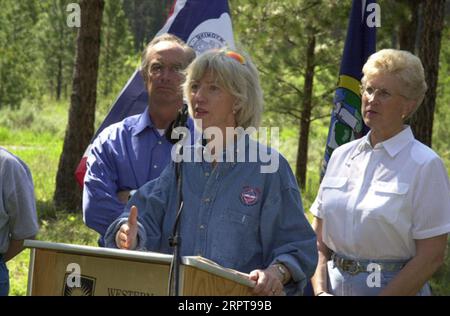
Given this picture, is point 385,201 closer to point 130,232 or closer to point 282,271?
point 282,271

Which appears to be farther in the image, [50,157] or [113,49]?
[113,49]

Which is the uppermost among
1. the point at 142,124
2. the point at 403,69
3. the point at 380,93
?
the point at 403,69

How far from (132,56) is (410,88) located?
34.0 metres

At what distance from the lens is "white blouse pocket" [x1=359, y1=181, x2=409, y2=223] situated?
328 cm

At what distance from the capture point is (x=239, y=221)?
114 inches

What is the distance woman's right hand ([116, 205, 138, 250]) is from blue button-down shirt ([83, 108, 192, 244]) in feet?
2.83

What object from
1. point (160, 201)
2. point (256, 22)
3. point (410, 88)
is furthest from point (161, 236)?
point (256, 22)

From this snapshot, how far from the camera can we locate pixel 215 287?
97.0 inches

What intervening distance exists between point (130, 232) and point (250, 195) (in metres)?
0.46

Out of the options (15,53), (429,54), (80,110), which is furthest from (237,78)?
(15,53)

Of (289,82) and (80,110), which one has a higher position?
(289,82)

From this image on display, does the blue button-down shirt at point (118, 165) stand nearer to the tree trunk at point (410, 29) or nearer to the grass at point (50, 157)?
the grass at point (50, 157)

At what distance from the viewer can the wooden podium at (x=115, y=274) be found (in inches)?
94.8

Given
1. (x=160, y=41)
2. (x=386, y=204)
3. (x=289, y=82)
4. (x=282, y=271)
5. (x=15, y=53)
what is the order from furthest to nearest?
(x=15, y=53) < (x=289, y=82) < (x=160, y=41) < (x=386, y=204) < (x=282, y=271)
